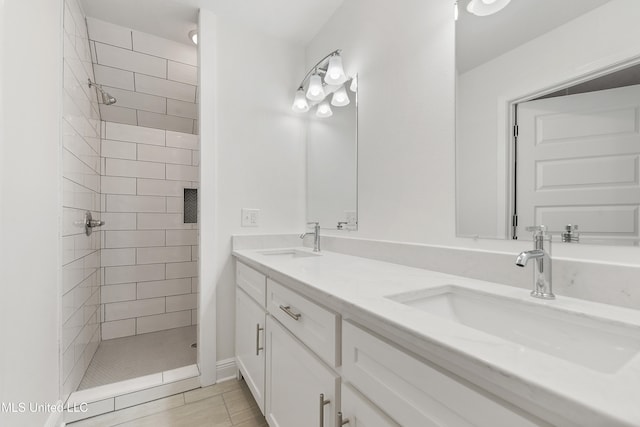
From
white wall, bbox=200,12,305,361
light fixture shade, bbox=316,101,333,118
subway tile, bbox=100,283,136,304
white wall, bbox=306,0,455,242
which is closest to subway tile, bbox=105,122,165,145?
white wall, bbox=200,12,305,361

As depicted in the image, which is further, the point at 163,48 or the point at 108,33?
the point at 163,48

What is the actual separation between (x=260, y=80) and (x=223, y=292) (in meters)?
1.41

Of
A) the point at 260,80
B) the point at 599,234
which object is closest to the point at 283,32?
the point at 260,80

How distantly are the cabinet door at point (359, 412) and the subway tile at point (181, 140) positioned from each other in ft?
8.12

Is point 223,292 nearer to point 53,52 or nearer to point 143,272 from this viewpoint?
point 143,272

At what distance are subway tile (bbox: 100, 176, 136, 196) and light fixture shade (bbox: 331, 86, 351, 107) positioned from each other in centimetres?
181

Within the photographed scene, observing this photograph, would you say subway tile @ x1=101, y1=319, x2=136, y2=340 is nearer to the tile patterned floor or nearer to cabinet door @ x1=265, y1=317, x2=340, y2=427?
the tile patterned floor

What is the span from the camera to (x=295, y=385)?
3.20ft

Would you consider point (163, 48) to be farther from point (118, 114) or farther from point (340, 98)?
point (340, 98)

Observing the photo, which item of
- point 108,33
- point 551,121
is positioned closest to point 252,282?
point 551,121

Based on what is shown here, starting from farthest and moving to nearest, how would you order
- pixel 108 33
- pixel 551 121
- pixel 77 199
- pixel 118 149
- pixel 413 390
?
pixel 118 149
pixel 108 33
pixel 77 199
pixel 551 121
pixel 413 390

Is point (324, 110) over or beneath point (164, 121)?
beneath

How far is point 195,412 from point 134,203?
67.3 inches

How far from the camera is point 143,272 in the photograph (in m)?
2.42
